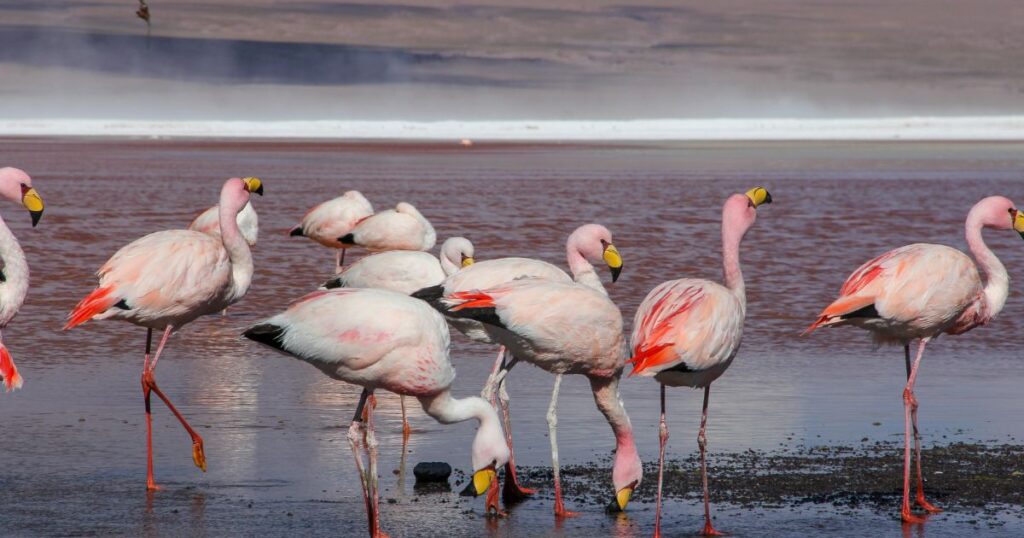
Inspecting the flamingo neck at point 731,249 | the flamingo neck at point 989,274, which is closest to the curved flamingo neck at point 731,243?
the flamingo neck at point 731,249

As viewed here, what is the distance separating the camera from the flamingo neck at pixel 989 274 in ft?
24.8

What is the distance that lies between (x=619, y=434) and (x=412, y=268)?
3.34 m

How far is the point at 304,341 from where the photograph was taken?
6.28 metres

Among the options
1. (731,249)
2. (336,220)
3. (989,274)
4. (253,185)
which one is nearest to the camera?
(731,249)

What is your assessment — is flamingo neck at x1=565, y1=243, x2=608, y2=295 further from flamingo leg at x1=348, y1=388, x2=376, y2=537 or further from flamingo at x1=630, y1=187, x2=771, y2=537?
flamingo leg at x1=348, y1=388, x2=376, y2=537

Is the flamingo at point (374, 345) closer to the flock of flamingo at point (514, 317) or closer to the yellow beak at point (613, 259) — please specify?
the flock of flamingo at point (514, 317)

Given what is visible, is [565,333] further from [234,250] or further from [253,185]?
[253,185]

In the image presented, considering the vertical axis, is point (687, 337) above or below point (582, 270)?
below

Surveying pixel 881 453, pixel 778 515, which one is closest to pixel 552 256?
pixel 881 453

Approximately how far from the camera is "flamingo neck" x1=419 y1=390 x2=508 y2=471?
19.3 feet

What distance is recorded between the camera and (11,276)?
768 centimetres

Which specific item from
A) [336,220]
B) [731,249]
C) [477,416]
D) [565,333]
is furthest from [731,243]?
[336,220]

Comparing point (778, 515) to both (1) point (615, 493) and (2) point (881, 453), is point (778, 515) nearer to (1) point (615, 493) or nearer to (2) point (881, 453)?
(1) point (615, 493)

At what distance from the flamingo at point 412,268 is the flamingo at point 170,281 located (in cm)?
172
